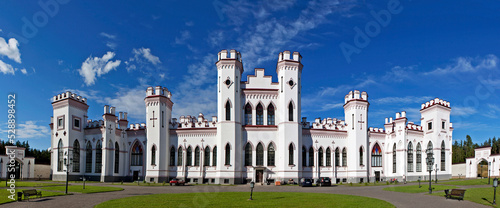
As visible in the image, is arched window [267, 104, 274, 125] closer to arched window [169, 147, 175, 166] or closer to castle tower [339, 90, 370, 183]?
castle tower [339, 90, 370, 183]

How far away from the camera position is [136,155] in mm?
52562

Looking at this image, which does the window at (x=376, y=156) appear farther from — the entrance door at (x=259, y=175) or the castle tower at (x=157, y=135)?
the castle tower at (x=157, y=135)

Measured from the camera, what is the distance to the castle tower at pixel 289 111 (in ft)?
154

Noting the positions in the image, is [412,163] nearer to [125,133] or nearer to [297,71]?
[297,71]

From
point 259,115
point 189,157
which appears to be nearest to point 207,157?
point 189,157

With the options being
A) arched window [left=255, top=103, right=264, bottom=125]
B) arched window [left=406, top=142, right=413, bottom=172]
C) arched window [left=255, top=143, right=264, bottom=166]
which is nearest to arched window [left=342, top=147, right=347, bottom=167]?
arched window [left=406, top=142, right=413, bottom=172]

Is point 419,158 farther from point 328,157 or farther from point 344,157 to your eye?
point 328,157

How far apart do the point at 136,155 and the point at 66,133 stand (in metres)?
10.7

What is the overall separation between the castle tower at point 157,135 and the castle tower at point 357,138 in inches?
1085

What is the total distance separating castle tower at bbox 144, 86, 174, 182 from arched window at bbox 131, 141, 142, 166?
264 centimetres

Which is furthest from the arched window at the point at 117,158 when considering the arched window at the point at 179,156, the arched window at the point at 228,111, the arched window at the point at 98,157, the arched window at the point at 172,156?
the arched window at the point at 228,111

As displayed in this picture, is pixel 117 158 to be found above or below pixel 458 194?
below

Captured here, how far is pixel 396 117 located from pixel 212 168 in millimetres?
30420

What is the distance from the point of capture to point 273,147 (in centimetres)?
4828
